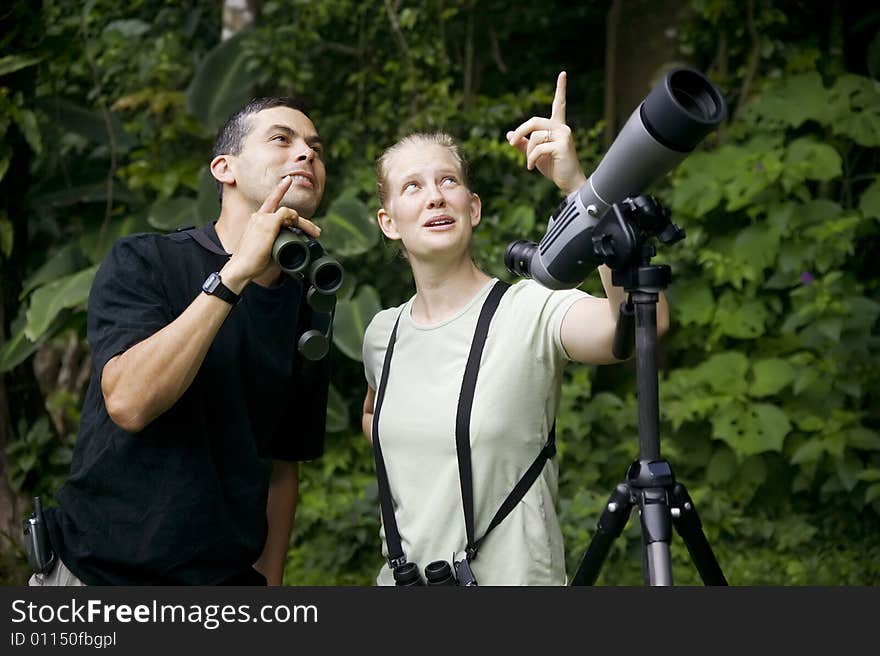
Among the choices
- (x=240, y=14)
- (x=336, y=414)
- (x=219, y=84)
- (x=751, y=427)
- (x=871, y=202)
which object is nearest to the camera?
(x=751, y=427)

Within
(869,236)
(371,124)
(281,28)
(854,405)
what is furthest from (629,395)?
(281,28)

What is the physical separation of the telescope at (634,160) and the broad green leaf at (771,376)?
277cm

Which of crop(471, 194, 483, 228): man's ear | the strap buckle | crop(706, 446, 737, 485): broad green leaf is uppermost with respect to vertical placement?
crop(706, 446, 737, 485): broad green leaf

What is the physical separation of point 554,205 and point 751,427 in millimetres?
1354

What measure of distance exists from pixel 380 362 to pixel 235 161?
49 centimetres

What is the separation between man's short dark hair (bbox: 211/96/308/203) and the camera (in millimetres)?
2227

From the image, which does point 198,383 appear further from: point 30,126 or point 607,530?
point 30,126

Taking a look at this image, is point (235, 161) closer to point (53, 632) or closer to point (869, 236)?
point (53, 632)

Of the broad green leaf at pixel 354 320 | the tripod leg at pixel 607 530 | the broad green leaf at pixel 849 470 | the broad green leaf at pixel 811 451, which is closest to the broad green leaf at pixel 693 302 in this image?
the broad green leaf at pixel 811 451

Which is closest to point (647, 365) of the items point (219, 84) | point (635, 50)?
A: point (219, 84)

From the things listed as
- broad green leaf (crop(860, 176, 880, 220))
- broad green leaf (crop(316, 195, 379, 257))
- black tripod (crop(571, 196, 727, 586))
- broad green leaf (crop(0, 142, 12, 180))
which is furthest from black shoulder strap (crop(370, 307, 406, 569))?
broad green leaf (crop(860, 176, 880, 220))

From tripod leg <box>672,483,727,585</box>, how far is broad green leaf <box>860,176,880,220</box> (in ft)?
10.3

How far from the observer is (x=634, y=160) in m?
1.68

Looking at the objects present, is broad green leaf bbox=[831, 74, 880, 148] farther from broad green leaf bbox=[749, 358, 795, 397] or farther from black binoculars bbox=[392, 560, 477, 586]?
black binoculars bbox=[392, 560, 477, 586]
